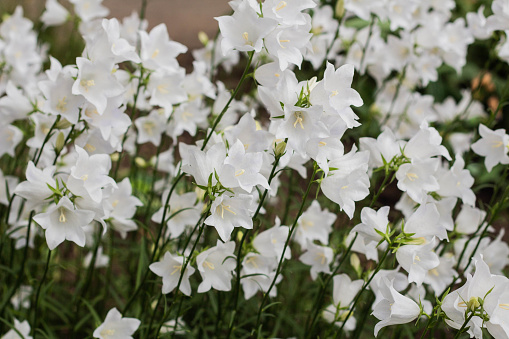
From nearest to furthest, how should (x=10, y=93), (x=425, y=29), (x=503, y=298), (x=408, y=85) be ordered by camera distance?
1. (x=503, y=298)
2. (x=10, y=93)
3. (x=425, y=29)
4. (x=408, y=85)

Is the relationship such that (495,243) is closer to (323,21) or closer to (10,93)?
(323,21)

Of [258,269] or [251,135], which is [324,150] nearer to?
[251,135]

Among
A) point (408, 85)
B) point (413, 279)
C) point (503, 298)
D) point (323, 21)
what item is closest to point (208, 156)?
point (413, 279)

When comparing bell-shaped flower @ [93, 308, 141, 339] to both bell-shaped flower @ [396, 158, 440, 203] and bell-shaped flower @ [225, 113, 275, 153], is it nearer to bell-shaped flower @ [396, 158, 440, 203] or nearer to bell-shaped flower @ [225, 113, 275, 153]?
bell-shaped flower @ [225, 113, 275, 153]

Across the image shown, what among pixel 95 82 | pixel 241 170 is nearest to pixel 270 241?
pixel 241 170

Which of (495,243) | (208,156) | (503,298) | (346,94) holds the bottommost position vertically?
(495,243)

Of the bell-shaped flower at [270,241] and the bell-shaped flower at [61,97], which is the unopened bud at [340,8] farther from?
the bell-shaped flower at [61,97]

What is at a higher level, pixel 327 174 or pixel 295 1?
pixel 295 1

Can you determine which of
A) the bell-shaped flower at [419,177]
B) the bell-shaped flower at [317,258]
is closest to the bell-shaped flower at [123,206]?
the bell-shaped flower at [317,258]
